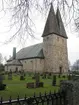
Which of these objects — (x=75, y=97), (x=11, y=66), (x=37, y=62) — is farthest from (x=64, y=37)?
(x=75, y=97)

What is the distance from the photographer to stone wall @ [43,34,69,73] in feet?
152

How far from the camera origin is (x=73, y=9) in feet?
13.5

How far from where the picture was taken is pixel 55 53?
46.8 meters

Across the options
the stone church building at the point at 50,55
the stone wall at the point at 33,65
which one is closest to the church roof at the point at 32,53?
the stone church building at the point at 50,55

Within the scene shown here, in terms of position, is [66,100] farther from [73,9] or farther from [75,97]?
[73,9]

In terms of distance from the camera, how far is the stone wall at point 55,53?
152 feet

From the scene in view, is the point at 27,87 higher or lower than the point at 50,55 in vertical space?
lower

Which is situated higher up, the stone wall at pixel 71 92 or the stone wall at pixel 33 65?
the stone wall at pixel 33 65

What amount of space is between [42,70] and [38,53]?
470 cm

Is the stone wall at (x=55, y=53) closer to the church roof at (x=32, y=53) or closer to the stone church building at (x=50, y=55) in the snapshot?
the stone church building at (x=50, y=55)

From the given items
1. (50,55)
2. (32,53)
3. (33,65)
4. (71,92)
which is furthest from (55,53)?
(71,92)

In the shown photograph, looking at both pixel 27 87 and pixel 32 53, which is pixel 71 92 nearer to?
pixel 27 87

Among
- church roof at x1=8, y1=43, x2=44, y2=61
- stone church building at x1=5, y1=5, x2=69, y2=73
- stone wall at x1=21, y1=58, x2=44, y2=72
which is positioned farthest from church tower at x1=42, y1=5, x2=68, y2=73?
church roof at x1=8, y1=43, x2=44, y2=61

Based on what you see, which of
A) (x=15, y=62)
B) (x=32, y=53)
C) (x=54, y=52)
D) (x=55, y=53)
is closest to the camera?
(x=54, y=52)
